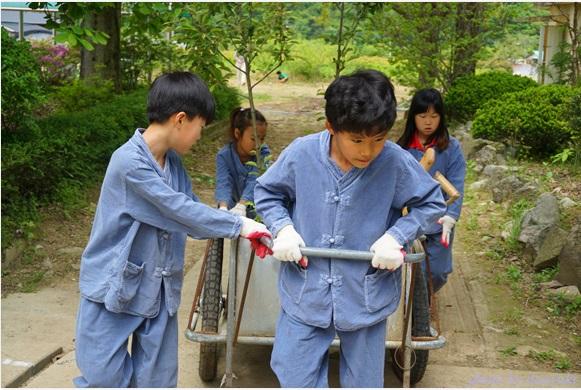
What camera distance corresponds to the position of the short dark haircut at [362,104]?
2488mm

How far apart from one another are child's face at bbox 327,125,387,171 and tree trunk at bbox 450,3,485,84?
956 cm

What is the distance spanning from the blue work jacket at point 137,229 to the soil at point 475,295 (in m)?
1.88

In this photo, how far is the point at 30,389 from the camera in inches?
150

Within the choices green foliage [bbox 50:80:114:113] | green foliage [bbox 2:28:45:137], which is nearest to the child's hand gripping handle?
green foliage [bbox 2:28:45:137]

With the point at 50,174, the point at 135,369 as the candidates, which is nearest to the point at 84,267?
the point at 135,369

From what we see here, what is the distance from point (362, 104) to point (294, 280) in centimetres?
66

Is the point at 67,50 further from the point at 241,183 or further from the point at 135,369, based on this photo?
the point at 135,369

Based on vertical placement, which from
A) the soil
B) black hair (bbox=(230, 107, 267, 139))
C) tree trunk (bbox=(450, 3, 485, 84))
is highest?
tree trunk (bbox=(450, 3, 485, 84))

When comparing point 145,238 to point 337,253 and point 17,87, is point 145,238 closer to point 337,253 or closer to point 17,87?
point 337,253

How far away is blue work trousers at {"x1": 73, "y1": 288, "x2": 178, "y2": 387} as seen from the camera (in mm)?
2895

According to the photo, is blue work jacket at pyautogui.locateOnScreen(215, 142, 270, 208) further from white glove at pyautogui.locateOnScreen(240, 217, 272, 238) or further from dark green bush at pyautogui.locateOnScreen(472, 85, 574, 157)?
dark green bush at pyautogui.locateOnScreen(472, 85, 574, 157)

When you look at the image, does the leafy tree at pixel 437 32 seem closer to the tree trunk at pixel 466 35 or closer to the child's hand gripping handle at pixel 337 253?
the tree trunk at pixel 466 35

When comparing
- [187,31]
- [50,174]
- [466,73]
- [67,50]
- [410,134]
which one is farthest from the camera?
[67,50]

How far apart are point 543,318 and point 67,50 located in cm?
1176
